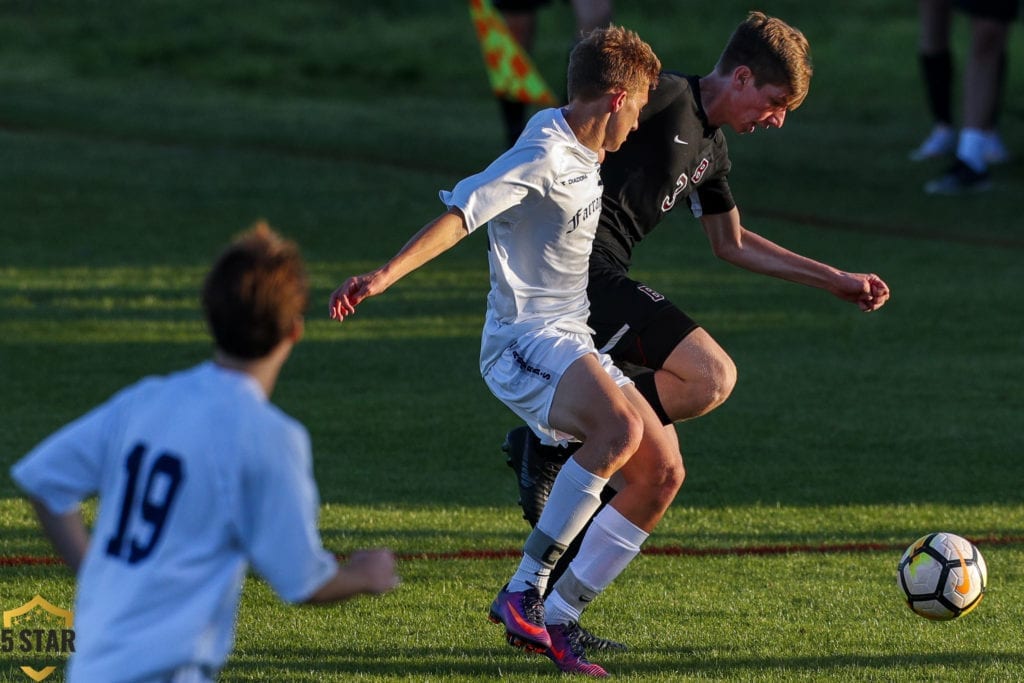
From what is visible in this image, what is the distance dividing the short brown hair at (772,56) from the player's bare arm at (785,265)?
48 cm

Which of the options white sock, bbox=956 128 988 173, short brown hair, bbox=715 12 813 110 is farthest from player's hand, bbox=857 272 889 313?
white sock, bbox=956 128 988 173

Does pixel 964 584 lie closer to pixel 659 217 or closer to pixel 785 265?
pixel 785 265

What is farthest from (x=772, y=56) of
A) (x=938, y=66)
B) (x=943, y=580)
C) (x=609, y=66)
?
(x=938, y=66)

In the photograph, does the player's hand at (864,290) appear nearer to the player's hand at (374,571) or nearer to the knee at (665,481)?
the knee at (665,481)

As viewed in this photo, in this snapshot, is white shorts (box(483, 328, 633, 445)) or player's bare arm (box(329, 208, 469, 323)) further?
white shorts (box(483, 328, 633, 445))

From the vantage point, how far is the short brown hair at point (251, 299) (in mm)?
2658

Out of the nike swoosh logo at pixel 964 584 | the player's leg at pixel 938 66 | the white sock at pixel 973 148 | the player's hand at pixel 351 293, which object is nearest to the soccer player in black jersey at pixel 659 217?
the nike swoosh logo at pixel 964 584

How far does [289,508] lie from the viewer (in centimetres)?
260

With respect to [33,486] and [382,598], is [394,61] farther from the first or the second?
[33,486]

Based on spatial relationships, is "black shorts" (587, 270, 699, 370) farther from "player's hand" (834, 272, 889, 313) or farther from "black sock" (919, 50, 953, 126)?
"black sock" (919, 50, 953, 126)

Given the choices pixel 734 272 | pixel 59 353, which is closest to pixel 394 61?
pixel 734 272

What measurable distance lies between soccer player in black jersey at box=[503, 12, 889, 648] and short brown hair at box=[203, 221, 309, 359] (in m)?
2.44

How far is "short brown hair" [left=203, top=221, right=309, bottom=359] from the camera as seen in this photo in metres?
2.66

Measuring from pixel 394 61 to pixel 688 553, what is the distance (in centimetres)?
1747
